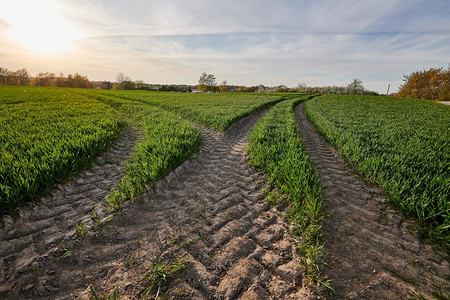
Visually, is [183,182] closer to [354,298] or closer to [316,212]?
[316,212]

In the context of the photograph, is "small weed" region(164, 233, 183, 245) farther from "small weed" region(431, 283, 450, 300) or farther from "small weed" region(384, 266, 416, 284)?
"small weed" region(431, 283, 450, 300)

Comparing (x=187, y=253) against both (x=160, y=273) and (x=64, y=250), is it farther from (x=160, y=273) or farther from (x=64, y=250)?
(x=64, y=250)

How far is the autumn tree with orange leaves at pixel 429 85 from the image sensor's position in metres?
45.6

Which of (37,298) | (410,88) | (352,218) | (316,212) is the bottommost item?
(37,298)

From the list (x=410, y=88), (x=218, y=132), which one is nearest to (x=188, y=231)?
(x=218, y=132)

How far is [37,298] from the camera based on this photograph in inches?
73.7

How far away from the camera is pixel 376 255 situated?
2.45m

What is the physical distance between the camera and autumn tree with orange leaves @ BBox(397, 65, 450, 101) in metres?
45.6

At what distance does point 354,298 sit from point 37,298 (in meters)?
3.25

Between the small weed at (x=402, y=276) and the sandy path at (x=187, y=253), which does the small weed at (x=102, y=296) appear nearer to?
the sandy path at (x=187, y=253)

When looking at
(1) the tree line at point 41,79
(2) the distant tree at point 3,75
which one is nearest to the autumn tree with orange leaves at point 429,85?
(1) the tree line at point 41,79

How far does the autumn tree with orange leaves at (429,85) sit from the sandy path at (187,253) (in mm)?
68737

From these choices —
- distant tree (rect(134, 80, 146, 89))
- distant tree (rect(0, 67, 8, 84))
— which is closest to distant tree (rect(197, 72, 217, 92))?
distant tree (rect(134, 80, 146, 89))

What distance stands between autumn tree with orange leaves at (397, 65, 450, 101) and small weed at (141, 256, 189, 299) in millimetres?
70029
